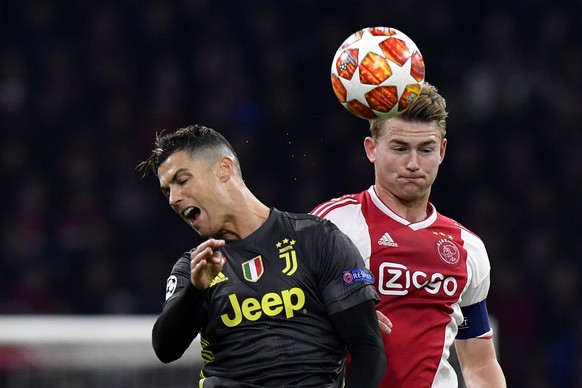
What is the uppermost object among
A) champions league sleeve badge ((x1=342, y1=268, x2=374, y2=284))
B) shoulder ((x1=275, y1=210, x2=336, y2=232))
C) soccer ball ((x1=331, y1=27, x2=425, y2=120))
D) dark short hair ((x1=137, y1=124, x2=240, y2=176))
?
soccer ball ((x1=331, y1=27, x2=425, y2=120))

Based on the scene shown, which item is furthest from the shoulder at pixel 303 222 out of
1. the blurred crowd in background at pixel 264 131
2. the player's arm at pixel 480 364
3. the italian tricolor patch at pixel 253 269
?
the blurred crowd in background at pixel 264 131

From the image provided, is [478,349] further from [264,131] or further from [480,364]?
[264,131]

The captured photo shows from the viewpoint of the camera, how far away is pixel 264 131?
1279 cm

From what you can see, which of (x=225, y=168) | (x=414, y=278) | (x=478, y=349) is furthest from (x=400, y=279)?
(x=225, y=168)

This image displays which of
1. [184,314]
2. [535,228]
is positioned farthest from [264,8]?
[184,314]

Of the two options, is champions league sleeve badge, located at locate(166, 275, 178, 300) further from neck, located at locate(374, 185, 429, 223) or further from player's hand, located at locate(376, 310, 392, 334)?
neck, located at locate(374, 185, 429, 223)

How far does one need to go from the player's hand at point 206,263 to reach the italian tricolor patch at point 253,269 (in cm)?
28

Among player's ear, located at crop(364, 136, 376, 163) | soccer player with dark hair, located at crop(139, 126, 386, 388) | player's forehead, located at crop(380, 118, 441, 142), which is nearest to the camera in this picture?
soccer player with dark hair, located at crop(139, 126, 386, 388)

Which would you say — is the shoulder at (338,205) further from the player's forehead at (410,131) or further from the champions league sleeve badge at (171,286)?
the champions league sleeve badge at (171,286)

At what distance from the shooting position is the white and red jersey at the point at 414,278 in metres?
4.66

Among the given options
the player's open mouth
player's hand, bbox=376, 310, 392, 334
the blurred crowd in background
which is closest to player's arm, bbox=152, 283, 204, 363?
the player's open mouth

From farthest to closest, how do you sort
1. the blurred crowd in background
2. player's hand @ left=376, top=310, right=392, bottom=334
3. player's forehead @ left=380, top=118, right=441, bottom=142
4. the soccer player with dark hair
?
the blurred crowd in background < player's forehead @ left=380, top=118, right=441, bottom=142 < player's hand @ left=376, top=310, right=392, bottom=334 < the soccer player with dark hair

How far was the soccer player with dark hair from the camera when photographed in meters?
4.04

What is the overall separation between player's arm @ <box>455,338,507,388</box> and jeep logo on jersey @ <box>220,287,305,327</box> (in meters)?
1.31
